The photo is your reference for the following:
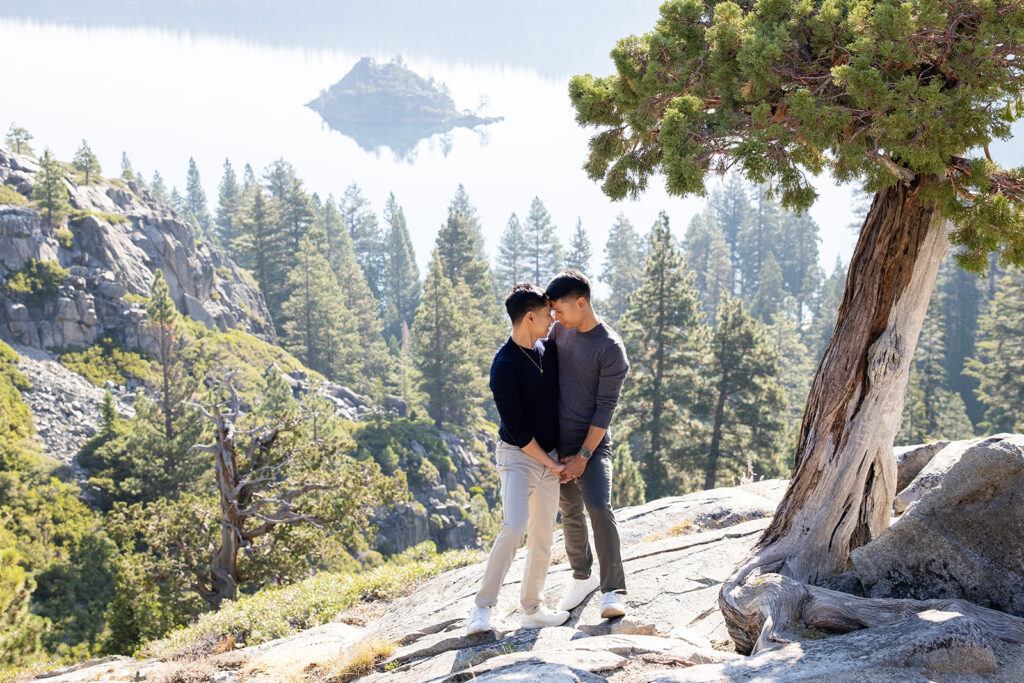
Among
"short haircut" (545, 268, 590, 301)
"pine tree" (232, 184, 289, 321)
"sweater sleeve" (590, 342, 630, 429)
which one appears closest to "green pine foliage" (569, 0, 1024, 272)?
"short haircut" (545, 268, 590, 301)

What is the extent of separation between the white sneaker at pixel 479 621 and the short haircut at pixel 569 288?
92.6 inches

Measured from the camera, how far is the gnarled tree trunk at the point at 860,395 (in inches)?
204

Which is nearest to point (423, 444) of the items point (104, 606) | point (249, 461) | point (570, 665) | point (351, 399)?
point (351, 399)

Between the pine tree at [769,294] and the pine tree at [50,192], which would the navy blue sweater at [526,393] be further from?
the pine tree at [769,294]

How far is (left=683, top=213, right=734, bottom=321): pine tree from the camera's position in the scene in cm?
7688

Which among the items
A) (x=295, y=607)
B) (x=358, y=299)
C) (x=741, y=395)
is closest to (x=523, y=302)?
(x=295, y=607)

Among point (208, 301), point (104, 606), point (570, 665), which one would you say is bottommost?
point (104, 606)

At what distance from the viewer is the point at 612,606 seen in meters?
5.29

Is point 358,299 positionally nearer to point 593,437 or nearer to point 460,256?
point 460,256

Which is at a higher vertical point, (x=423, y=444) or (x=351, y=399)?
(x=351, y=399)

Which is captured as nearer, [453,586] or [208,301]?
[453,586]

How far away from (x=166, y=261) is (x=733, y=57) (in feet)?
147

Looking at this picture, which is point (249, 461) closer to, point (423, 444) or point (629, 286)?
point (423, 444)

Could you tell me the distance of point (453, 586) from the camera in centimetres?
821
